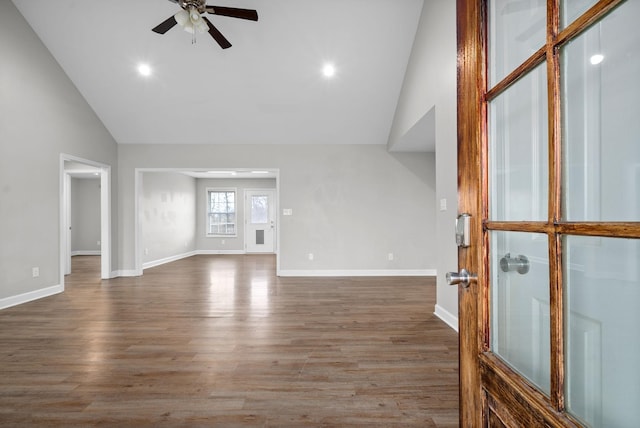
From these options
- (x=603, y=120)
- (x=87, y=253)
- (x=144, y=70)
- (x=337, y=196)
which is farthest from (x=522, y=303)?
(x=87, y=253)

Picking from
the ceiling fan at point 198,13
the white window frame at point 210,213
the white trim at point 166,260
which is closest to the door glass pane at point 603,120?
the ceiling fan at point 198,13

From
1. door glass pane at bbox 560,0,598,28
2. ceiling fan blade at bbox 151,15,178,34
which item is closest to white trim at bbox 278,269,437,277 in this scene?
ceiling fan blade at bbox 151,15,178,34

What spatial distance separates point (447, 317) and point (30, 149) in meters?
5.33

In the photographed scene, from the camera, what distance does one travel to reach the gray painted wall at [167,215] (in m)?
→ 7.18

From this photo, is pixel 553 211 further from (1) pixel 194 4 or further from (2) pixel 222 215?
(2) pixel 222 215

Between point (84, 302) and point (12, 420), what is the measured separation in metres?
2.77

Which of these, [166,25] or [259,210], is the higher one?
[166,25]

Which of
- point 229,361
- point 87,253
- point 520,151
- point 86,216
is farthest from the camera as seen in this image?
point 86,216

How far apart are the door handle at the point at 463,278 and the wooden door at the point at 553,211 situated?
13 millimetres

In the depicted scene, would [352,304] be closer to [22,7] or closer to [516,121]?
[516,121]

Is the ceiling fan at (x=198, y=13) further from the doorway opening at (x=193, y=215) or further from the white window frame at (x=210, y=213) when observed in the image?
the white window frame at (x=210, y=213)

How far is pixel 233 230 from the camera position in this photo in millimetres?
10078

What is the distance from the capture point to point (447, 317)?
3.24 metres

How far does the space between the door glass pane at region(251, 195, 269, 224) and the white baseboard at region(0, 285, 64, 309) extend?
226 inches
